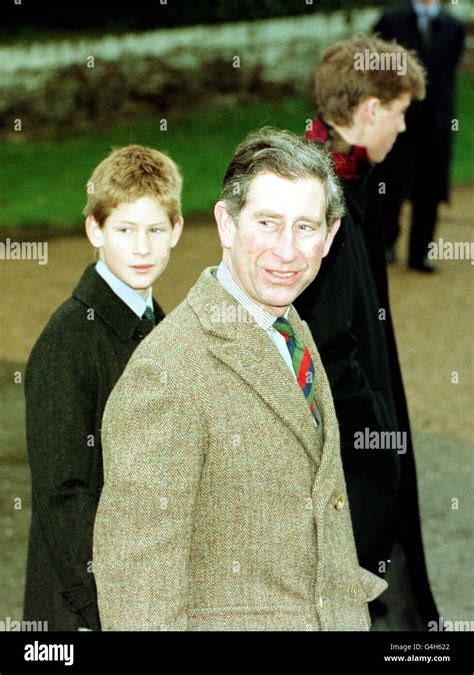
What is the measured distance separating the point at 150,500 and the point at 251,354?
0.39 metres

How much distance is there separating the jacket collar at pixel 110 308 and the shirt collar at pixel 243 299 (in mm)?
913

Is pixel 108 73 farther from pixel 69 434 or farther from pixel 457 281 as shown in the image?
pixel 69 434

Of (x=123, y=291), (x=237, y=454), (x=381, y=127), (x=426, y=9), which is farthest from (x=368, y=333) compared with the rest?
(x=426, y=9)

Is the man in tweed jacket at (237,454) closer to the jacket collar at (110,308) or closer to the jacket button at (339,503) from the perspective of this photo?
the jacket button at (339,503)

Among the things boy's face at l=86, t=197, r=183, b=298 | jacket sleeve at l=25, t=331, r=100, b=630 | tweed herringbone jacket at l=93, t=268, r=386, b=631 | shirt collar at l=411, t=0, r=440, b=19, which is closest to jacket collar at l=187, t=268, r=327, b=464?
tweed herringbone jacket at l=93, t=268, r=386, b=631

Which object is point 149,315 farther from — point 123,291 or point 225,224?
point 225,224

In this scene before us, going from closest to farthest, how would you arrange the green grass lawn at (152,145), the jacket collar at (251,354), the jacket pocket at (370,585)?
1. the jacket collar at (251,354)
2. the jacket pocket at (370,585)
3. the green grass lawn at (152,145)

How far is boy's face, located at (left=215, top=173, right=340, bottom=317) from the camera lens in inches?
125

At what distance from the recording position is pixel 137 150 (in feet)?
14.2

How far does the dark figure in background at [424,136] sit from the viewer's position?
462 inches

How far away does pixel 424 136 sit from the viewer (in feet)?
39.6

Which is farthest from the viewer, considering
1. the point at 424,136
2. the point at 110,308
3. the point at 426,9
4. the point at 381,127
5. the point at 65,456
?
the point at 424,136

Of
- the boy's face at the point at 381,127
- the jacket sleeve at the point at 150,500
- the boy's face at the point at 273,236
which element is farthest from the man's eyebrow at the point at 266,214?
the boy's face at the point at 381,127

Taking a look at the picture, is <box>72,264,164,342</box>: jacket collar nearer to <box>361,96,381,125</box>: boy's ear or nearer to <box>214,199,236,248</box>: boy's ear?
<box>214,199,236,248</box>: boy's ear
